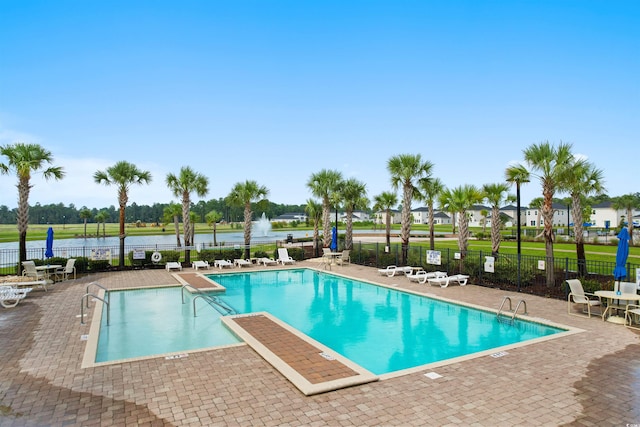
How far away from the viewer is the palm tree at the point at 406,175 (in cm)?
2058

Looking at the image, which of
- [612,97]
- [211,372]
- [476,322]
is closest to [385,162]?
[612,97]

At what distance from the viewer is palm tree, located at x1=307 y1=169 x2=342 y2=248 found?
85.3 ft

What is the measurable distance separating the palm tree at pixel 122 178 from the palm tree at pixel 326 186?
10375mm

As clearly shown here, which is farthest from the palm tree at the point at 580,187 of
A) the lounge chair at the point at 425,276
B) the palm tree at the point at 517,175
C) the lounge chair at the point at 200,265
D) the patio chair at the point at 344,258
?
the lounge chair at the point at 200,265

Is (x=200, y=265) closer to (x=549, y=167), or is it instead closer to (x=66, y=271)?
(x=66, y=271)

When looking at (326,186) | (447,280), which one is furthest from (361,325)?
(326,186)

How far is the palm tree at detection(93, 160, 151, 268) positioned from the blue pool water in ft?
26.1

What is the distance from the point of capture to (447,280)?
1560 cm

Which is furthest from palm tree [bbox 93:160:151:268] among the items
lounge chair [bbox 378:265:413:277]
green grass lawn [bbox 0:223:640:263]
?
green grass lawn [bbox 0:223:640:263]

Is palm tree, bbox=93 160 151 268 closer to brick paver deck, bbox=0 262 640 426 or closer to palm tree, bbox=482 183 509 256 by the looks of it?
brick paver deck, bbox=0 262 640 426

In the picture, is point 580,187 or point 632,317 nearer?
point 632,317

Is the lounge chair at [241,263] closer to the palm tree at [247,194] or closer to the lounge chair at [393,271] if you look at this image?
the palm tree at [247,194]

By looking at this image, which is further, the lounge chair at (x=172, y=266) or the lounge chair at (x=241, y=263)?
the lounge chair at (x=241, y=263)

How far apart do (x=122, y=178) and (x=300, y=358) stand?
18.2 metres
